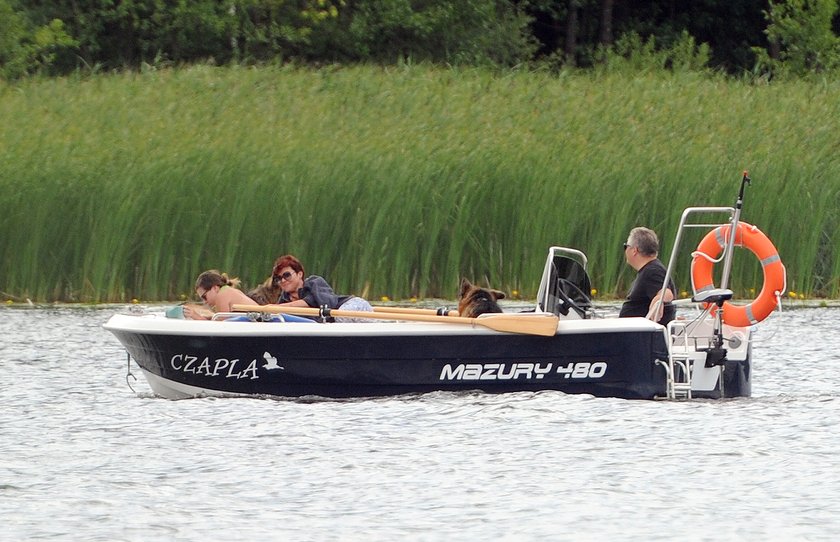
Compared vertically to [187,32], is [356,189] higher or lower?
lower

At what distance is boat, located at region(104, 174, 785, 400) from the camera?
1084cm

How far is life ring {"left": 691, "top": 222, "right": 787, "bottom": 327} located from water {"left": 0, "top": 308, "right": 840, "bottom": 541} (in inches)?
21.5

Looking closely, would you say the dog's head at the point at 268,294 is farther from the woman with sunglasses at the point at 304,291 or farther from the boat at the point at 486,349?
the boat at the point at 486,349

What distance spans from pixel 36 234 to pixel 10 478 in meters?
8.52

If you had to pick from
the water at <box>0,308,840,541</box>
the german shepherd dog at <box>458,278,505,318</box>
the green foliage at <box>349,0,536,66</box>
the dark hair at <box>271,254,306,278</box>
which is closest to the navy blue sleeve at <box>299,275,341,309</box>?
the dark hair at <box>271,254,306,278</box>

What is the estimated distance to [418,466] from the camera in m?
9.33

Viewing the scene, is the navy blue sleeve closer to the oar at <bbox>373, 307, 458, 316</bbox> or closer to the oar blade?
the oar at <bbox>373, 307, 458, 316</bbox>

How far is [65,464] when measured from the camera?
30.9 ft

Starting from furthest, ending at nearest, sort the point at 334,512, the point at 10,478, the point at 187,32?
1. the point at 187,32
2. the point at 10,478
3. the point at 334,512

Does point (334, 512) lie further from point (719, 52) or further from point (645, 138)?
point (719, 52)

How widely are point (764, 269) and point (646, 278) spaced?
72cm

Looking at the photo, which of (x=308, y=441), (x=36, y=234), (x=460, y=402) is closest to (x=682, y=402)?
(x=460, y=402)

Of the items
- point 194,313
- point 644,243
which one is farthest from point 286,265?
point 644,243

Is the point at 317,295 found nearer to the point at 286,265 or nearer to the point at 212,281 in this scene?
the point at 286,265
